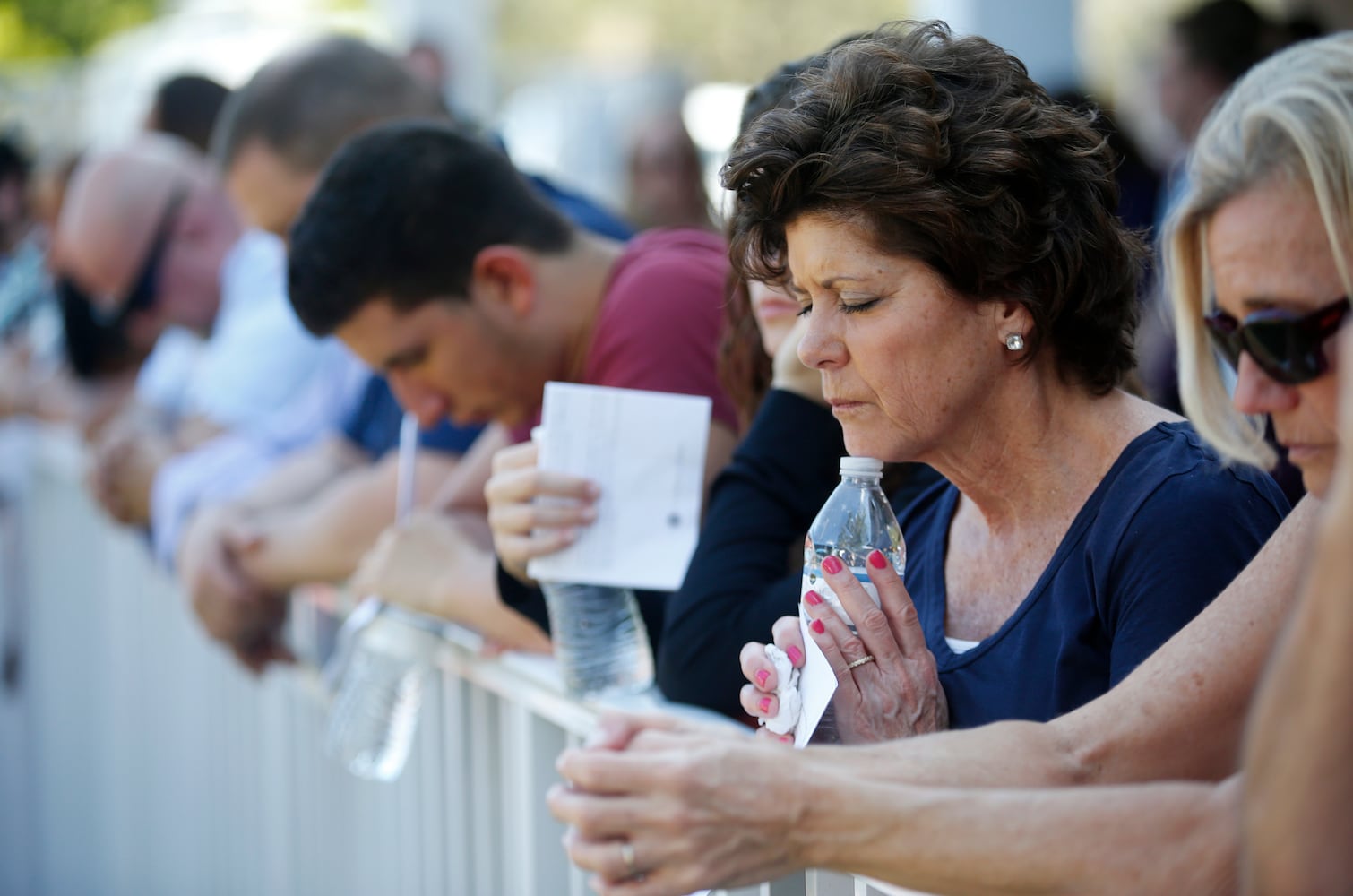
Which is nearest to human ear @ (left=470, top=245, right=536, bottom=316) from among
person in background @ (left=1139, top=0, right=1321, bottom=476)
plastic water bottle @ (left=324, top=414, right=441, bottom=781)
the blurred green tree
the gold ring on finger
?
plastic water bottle @ (left=324, top=414, right=441, bottom=781)

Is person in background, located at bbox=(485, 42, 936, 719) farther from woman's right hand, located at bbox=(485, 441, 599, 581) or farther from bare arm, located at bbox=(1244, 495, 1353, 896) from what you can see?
bare arm, located at bbox=(1244, 495, 1353, 896)

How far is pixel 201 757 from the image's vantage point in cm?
510

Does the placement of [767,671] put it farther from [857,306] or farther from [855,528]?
[857,306]

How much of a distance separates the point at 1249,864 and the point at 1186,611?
0.63 metres

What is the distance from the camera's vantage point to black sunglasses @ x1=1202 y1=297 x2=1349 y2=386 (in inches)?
61.6

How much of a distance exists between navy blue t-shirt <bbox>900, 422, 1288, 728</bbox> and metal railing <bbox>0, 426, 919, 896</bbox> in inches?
11.6

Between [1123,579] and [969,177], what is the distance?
20.3 inches

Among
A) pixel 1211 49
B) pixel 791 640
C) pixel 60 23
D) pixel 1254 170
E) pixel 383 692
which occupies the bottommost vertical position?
pixel 383 692

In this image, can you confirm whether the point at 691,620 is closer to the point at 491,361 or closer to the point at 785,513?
the point at 785,513

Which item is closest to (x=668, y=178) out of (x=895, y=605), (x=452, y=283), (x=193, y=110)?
(x=193, y=110)

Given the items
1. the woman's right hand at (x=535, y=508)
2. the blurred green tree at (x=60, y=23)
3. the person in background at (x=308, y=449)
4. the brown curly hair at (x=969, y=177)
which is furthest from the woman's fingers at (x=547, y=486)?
the blurred green tree at (x=60, y=23)

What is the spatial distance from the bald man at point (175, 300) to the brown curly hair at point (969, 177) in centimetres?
306

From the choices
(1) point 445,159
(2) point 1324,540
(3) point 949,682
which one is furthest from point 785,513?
(2) point 1324,540

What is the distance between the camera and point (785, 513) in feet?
8.06
